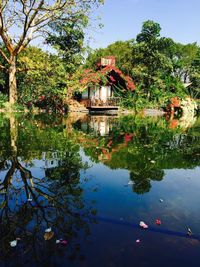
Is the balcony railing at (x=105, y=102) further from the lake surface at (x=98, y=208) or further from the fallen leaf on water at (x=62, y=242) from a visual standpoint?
the fallen leaf on water at (x=62, y=242)

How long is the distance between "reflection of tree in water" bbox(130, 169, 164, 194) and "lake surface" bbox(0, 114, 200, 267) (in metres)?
0.02

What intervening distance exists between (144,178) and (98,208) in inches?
80.4

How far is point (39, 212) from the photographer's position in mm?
4184

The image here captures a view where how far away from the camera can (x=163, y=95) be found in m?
36.9

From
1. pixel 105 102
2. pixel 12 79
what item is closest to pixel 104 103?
pixel 105 102

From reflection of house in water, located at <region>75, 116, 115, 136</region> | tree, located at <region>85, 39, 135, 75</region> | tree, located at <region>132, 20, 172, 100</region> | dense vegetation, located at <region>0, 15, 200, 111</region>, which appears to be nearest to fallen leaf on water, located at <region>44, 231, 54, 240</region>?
reflection of house in water, located at <region>75, 116, 115, 136</region>

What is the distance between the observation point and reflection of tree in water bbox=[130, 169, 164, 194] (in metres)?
5.54

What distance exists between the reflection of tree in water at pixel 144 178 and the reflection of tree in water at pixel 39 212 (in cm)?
115

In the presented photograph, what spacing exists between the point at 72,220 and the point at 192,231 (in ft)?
5.27

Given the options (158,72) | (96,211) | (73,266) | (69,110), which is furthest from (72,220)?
(158,72)

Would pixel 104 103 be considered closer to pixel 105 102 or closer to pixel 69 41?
pixel 105 102

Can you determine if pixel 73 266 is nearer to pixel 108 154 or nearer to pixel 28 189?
pixel 28 189

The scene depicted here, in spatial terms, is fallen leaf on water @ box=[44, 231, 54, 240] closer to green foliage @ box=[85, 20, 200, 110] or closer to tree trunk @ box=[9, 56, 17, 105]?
tree trunk @ box=[9, 56, 17, 105]

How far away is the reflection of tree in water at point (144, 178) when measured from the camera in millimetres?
5539
